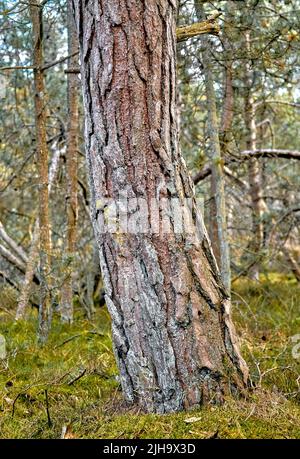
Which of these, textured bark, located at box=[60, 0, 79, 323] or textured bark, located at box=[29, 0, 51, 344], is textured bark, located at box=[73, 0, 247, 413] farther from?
textured bark, located at box=[60, 0, 79, 323]

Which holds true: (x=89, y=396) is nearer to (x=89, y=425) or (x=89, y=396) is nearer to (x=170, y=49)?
(x=89, y=425)

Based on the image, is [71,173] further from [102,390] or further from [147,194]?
[147,194]

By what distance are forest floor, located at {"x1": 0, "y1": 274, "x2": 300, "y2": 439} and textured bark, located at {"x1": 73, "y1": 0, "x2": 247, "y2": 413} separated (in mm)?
180

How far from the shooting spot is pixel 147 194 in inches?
96.9

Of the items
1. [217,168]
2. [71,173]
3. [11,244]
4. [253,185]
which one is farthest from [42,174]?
[253,185]

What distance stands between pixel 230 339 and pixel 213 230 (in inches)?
157

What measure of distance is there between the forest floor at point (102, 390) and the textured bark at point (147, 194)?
180 millimetres

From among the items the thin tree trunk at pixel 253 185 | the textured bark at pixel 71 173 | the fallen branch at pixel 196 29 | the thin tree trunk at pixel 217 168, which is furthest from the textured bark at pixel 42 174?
the thin tree trunk at pixel 253 185

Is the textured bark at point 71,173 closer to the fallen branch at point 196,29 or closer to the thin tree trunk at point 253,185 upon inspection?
the thin tree trunk at point 253,185

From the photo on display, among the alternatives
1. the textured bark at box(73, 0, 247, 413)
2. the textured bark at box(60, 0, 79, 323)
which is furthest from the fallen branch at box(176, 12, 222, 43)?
the textured bark at box(60, 0, 79, 323)

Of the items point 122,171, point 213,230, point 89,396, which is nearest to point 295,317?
point 213,230

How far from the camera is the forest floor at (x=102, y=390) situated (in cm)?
237

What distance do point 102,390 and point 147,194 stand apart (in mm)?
1478

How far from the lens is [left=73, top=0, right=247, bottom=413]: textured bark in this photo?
8.05ft
